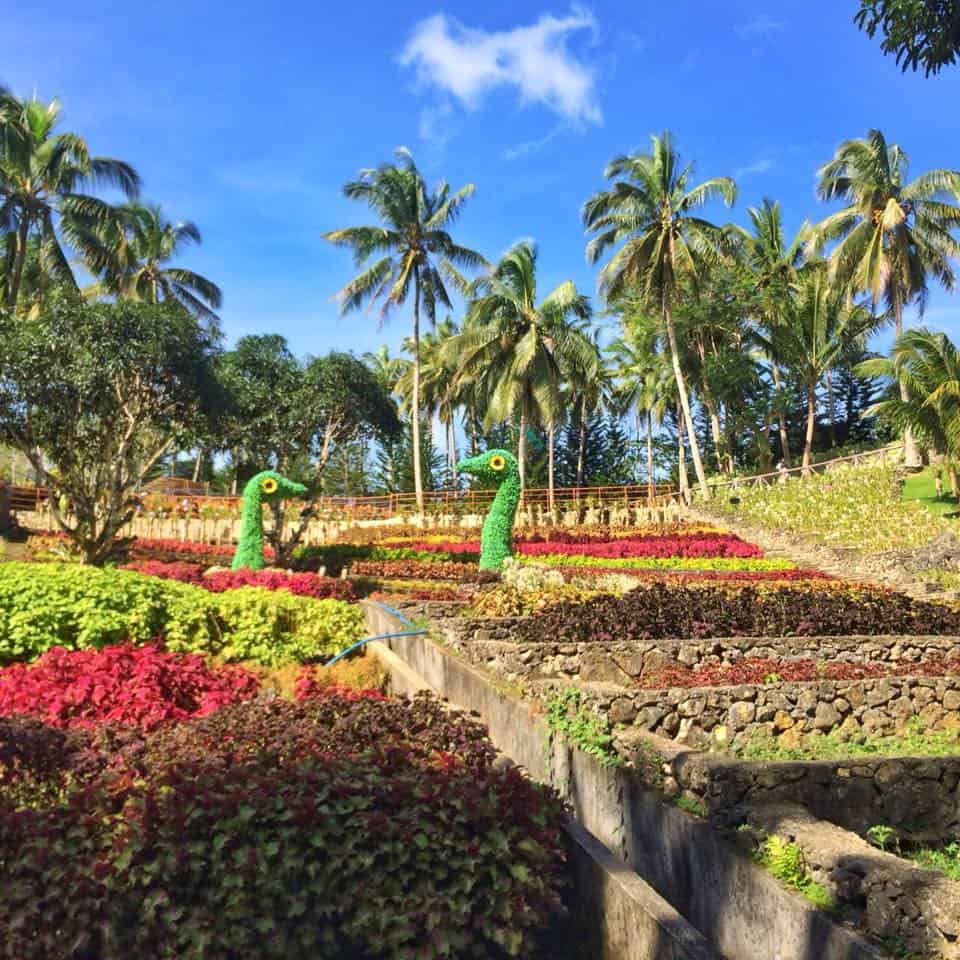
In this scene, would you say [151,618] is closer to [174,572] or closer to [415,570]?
[174,572]

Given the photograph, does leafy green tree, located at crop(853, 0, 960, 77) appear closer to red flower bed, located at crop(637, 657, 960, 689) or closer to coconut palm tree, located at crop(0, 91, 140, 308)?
red flower bed, located at crop(637, 657, 960, 689)

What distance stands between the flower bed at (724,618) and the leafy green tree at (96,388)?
37.4 feet

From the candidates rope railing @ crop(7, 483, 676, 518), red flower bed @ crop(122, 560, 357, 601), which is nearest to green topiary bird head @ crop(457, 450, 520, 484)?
red flower bed @ crop(122, 560, 357, 601)

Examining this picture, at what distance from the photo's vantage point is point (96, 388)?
1711 cm

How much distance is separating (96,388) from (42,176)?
11.1 meters

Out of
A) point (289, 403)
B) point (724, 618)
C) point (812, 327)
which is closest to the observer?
point (724, 618)

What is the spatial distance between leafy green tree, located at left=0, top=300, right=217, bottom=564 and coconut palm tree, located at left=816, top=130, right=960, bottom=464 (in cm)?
2220

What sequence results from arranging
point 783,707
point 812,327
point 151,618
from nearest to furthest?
point 783,707
point 151,618
point 812,327

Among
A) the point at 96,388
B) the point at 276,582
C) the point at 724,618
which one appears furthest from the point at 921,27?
the point at 96,388

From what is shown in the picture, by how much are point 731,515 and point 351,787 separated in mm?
23674

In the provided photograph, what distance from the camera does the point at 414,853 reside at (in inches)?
133

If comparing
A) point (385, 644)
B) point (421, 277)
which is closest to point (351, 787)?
point (385, 644)

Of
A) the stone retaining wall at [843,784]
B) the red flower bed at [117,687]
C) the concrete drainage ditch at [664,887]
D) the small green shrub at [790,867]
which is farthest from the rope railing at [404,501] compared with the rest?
the small green shrub at [790,867]

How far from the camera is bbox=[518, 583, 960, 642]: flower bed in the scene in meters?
9.12
